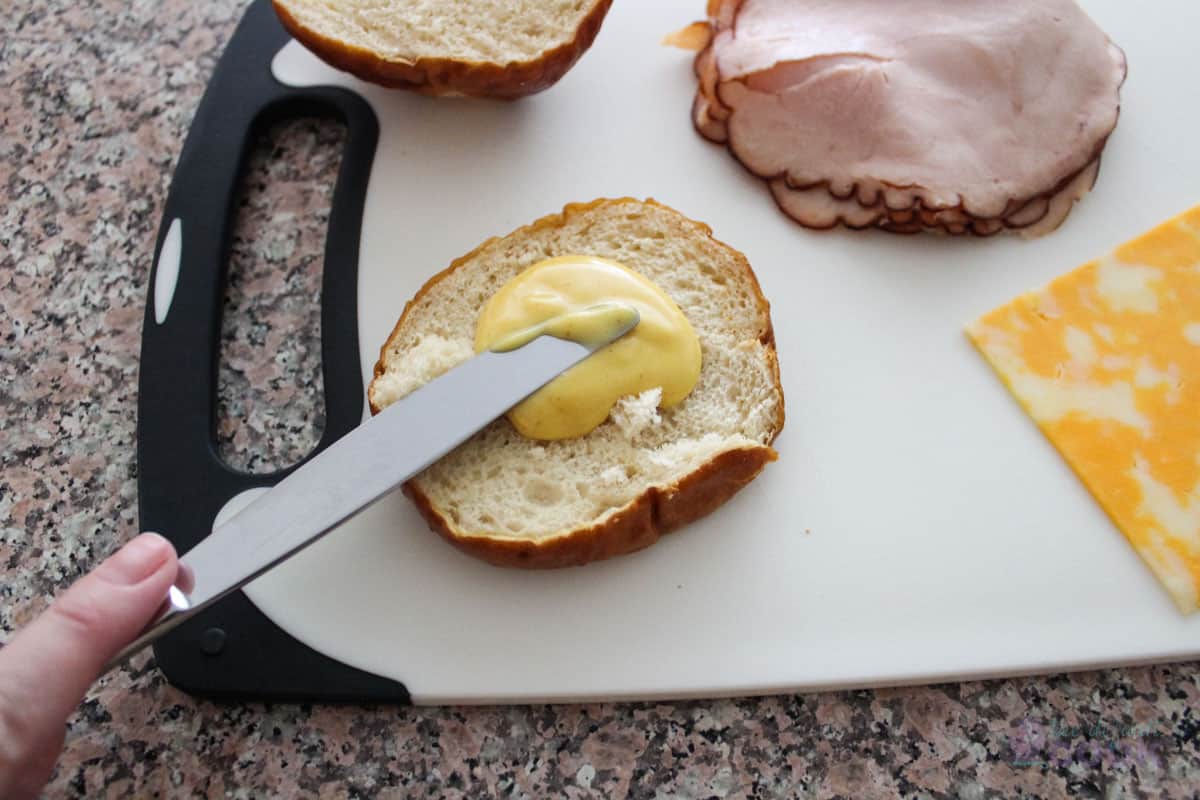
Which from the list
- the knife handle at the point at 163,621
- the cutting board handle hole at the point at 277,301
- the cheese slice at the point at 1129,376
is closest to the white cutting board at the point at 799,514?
the cheese slice at the point at 1129,376

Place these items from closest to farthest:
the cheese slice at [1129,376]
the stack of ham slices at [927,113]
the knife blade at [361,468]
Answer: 1. the knife blade at [361,468]
2. the cheese slice at [1129,376]
3. the stack of ham slices at [927,113]

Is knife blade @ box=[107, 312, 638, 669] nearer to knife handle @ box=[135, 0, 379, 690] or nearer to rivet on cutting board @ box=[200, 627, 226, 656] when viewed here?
knife handle @ box=[135, 0, 379, 690]

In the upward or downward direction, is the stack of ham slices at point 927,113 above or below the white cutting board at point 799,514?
above

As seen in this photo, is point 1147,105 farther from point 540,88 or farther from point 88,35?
point 88,35

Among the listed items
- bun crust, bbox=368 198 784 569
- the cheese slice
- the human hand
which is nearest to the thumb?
the human hand

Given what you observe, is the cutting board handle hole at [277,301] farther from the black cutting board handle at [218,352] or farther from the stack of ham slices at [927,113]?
the stack of ham slices at [927,113]

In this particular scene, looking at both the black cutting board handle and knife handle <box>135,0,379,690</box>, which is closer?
the black cutting board handle
